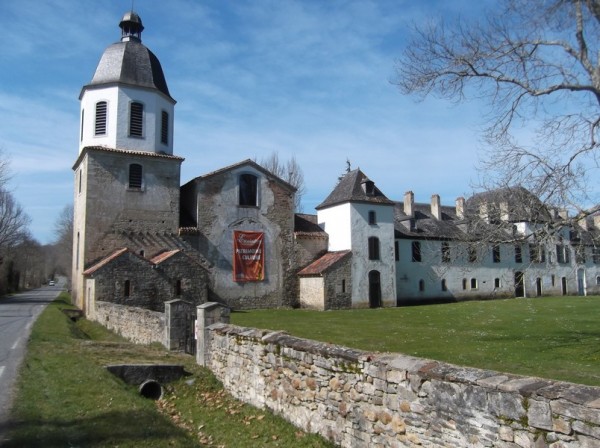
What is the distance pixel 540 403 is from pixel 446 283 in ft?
124

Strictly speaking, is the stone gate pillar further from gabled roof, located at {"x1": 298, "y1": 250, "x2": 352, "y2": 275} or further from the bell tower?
gabled roof, located at {"x1": 298, "y1": 250, "x2": 352, "y2": 275}

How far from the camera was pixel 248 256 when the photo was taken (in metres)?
31.3

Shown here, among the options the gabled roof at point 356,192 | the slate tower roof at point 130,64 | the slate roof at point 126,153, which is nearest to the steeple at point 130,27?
the slate tower roof at point 130,64

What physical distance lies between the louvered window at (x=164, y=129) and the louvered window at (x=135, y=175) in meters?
2.40

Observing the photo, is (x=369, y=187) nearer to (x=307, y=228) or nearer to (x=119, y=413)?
(x=307, y=228)

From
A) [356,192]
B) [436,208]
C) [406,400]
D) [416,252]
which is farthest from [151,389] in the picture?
[436,208]

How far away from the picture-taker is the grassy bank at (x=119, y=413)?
6605 mm

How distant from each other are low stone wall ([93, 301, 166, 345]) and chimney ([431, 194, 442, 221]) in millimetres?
30550

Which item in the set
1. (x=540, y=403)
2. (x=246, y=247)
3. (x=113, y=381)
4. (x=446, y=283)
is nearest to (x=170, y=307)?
(x=113, y=381)

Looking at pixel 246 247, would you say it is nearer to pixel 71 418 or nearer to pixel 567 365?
pixel 567 365

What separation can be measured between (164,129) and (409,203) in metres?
21.3

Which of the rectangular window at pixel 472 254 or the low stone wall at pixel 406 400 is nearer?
the low stone wall at pixel 406 400

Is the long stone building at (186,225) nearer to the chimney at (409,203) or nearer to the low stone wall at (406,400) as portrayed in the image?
the chimney at (409,203)

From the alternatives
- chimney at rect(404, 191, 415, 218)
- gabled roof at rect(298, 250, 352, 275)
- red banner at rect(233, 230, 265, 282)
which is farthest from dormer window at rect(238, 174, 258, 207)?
chimney at rect(404, 191, 415, 218)
